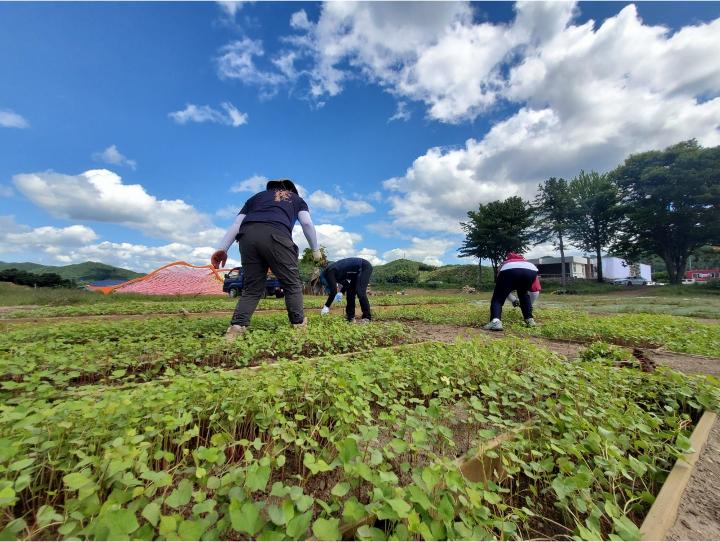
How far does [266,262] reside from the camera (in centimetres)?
372

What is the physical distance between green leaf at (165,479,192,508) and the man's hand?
340 centimetres

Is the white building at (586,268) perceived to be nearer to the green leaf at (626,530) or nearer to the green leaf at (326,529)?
the green leaf at (626,530)

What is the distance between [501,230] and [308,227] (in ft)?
91.4

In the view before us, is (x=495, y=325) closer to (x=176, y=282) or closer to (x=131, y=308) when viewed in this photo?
(x=131, y=308)

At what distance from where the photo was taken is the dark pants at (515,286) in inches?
214

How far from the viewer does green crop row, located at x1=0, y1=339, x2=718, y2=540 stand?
0.85 meters

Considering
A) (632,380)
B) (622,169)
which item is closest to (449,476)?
(632,380)

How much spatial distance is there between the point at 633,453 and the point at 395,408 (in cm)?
109

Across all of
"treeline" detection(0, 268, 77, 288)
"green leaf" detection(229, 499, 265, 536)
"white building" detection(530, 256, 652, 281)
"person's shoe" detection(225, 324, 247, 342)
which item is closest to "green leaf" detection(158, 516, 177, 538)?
"green leaf" detection(229, 499, 265, 536)

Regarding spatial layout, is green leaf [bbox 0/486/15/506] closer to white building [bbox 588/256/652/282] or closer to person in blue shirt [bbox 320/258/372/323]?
person in blue shirt [bbox 320/258/372/323]

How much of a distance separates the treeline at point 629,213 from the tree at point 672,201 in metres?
0.05

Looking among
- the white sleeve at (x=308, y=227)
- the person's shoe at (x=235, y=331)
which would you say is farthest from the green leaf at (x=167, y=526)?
the white sleeve at (x=308, y=227)

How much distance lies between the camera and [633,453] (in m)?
1.45

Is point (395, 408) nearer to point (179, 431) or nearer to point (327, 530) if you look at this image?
point (327, 530)
